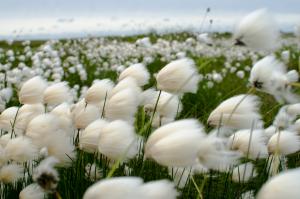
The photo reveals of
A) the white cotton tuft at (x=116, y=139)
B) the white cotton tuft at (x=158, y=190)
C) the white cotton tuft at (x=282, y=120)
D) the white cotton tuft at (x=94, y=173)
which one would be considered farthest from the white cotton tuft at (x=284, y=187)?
the white cotton tuft at (x=282, y=120)

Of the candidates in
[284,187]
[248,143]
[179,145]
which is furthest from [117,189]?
[248,143]

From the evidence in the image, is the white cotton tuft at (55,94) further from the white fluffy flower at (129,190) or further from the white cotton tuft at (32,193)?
the white fluffy flower at (129,190)

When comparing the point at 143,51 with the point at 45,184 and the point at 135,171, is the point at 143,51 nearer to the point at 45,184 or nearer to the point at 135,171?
the point at 135,171

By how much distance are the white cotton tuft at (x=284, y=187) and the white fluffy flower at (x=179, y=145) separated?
376 millimetres

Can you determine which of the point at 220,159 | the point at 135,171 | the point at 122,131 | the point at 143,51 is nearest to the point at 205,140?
the point at 220,159

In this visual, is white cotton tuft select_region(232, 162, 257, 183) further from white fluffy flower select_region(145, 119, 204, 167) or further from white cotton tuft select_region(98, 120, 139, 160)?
white fluffy flower select_region(145, 119, 204, 167)

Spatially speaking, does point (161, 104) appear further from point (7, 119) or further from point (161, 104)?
point (7, 119)

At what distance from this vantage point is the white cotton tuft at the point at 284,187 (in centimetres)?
140

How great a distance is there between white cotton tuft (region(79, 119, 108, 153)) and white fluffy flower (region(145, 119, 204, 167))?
0.63 m

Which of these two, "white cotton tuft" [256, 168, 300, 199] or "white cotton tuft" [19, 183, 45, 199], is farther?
"white cotton tuft" [19, 183, 45, 199]

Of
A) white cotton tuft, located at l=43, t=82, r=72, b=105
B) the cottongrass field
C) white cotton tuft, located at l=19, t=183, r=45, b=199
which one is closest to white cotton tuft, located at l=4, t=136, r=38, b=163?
the cottongrass field

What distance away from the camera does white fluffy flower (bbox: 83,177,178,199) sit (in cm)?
149

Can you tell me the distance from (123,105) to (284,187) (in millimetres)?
1196

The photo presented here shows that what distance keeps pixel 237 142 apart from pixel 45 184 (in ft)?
4.23
